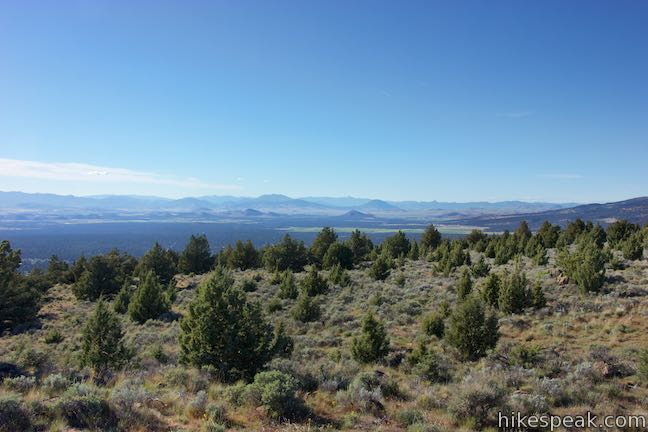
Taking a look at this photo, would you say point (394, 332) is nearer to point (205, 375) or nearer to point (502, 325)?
point (502, 325)

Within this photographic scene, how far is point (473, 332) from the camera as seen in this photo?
14.4 m

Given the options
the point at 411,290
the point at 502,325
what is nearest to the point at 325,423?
the point at 502,325

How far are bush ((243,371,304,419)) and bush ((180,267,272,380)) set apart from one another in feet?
9.05

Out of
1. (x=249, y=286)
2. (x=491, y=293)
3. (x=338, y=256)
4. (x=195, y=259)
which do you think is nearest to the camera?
(x=491, y=293)

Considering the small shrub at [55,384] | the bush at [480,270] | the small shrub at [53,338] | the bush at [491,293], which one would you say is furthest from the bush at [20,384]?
the bush at [480,270]

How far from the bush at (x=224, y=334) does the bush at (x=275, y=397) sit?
276 centimetres

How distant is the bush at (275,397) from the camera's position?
26.1ft

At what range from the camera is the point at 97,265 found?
37.9 metres

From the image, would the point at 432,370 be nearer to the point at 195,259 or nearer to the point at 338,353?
the point at 338,353

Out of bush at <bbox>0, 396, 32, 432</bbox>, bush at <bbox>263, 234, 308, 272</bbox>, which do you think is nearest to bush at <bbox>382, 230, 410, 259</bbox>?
bush at <bbox>263, 234, 308, 272</bbox>

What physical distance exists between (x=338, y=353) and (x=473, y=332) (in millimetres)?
5479

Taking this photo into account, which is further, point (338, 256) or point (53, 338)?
point (338, 256)

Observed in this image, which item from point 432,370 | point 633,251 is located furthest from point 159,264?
point 633,251

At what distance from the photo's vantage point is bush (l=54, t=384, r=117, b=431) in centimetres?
711
